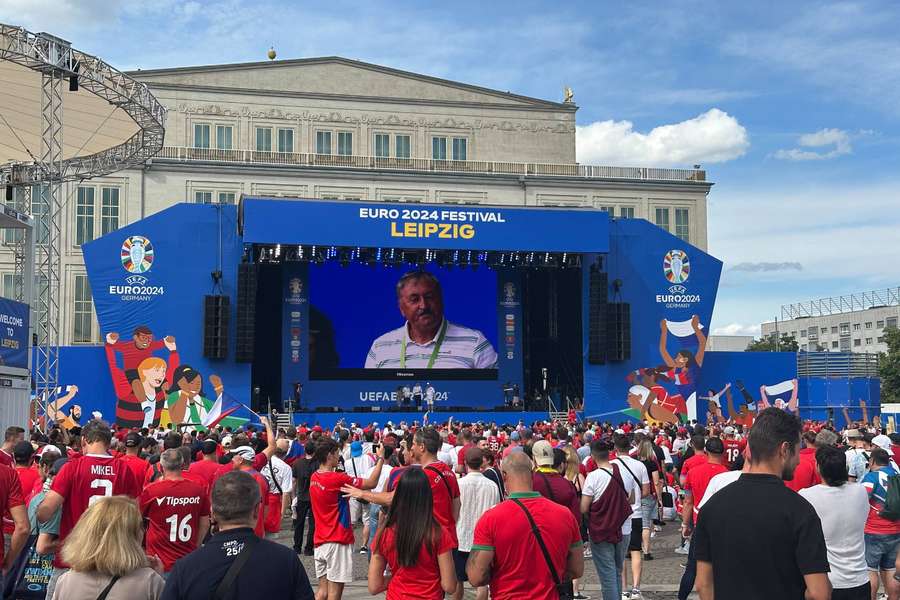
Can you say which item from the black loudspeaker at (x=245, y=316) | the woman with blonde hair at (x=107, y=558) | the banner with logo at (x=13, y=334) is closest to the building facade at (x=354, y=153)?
the black loudspeaker at (x=245, y=316)

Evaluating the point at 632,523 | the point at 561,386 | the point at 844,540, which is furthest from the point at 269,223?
the point at 844,540

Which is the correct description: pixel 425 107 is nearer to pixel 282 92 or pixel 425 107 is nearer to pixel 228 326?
pixel 282 92

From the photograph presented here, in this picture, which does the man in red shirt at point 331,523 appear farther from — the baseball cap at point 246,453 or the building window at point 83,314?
the building window at point 83,314

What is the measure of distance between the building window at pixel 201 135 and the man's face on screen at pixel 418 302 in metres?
16.1

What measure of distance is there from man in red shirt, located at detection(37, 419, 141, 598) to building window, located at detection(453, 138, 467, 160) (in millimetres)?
42943

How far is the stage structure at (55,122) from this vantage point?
825 inches

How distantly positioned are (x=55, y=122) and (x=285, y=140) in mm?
21516

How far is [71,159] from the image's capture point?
27219 mm

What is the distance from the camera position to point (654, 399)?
34250 mm

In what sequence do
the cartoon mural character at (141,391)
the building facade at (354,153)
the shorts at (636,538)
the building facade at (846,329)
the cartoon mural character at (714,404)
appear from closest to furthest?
the shorts at (636,538) → the cartoon mural character at (141,391) → the cartoon mural character at (714,404) → the building facade at (354,153) → the building facade at (846,329)

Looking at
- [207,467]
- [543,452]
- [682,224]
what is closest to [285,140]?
[682,224]

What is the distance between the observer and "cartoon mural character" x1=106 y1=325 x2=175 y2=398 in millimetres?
30391

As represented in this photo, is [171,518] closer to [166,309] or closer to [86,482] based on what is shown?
[86,482]

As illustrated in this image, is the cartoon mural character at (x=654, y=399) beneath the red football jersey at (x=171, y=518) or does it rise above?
beneath
